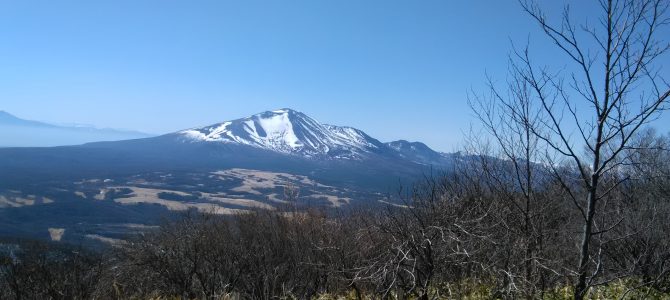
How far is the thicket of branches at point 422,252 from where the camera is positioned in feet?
24.6

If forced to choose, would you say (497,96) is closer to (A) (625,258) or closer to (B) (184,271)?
(A) (625,258)

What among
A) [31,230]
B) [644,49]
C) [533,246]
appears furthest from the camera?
[31,230]

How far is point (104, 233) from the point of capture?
9475 cm

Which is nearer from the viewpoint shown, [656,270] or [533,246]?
[533,246]

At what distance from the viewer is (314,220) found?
1931 centimetres

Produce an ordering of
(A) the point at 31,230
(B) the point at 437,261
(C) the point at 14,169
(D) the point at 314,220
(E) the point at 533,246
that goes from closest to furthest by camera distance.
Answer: (E) the point at 533,246, (B) the point at 437,261, (D) the point at 314,220, (A) the point at 31,230, (C) the point at 14,169

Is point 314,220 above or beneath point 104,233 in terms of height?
above

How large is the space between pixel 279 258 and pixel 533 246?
39.7ft

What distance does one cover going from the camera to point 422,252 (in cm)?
943

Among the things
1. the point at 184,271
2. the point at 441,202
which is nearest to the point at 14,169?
the point at 184,271

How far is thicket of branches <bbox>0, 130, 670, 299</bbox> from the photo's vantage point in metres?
7.49

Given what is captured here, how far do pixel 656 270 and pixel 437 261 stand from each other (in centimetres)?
543

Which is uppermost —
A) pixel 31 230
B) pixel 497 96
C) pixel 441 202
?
pixel 497 96

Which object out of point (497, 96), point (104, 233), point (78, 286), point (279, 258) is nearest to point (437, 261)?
point (497, 96)
